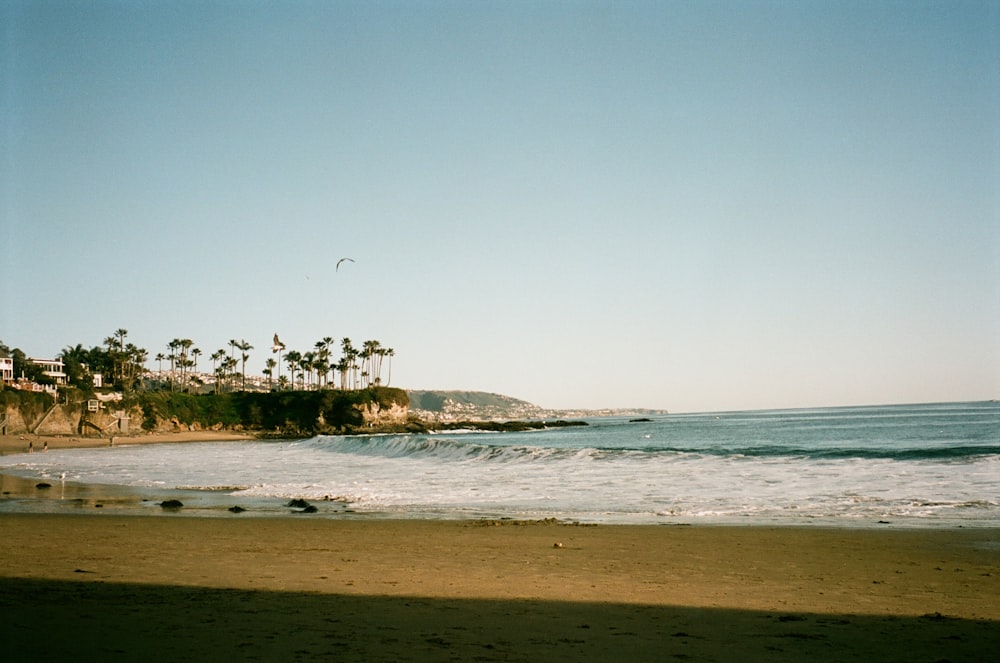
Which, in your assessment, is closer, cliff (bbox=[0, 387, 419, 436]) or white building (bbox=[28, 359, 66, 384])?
cliff (bbox=[0, 387, 419, 436])

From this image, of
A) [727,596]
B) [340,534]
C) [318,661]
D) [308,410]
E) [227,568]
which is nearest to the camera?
[318,661]

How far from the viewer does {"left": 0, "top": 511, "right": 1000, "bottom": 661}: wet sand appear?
19.3ft

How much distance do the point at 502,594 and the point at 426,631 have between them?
2.00 m

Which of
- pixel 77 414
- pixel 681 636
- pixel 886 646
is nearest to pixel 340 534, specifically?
pixel 681 636

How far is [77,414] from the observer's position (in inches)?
3622

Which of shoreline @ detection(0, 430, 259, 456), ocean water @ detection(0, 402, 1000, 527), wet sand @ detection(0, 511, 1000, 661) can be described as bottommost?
shoreline @ detection(0, 430, 259, 456)

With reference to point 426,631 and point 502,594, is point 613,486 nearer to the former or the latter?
point 502,594

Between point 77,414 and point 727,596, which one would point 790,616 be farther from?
point 77,414

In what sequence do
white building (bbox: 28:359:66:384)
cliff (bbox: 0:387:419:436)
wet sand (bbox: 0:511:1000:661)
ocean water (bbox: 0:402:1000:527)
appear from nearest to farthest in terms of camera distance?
wet sand (bbox: 0:511:1000:661)
ocean water (bbox: 0:402:1000:527)
cliff (bbox: 0:387:419:436)
white building (bbox: 28:359:66:384)

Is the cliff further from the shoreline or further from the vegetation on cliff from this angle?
the shoreline

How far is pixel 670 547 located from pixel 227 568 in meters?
6.61

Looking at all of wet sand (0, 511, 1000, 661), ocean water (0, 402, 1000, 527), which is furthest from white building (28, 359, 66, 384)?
wet sand (0, 511, 1000, 661)

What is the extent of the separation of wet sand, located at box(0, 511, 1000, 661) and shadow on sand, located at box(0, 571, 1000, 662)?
30mm

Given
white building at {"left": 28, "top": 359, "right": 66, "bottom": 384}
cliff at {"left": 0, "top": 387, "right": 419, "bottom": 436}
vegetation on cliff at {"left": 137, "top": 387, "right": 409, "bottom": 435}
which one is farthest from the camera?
white building at {"left": 28, "top": 359, "right": 66, "bottom": 384}
